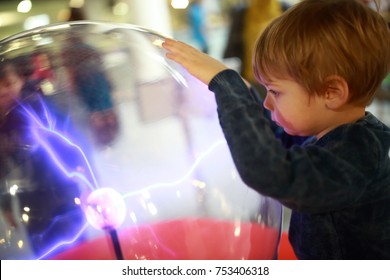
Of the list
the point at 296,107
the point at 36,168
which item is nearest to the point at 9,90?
the point at 36,168

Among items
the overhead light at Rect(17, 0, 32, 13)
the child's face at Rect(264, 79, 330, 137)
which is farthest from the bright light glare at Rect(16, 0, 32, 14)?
the child's face at Rect(264, 79, 330, 137)

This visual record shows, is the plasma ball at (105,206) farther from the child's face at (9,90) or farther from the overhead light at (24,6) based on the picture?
the overhead light at (24,6)

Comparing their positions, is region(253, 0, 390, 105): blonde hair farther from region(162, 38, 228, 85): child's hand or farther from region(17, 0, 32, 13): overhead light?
region(17, 0, 32, 13): overhead light

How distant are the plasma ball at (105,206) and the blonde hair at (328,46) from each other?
0.28 meters

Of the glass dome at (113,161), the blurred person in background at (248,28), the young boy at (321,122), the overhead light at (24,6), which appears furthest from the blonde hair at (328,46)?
the overhead light at (24,6)

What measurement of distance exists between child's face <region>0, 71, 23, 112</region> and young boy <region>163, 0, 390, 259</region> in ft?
0.87

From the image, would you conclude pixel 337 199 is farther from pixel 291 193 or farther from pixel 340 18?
pixel 340 18

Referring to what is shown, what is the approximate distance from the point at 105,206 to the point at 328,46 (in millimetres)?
379

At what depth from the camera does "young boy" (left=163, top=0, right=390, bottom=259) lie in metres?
0.55

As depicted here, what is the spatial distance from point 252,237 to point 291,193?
210 mm

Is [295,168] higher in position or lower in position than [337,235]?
higher

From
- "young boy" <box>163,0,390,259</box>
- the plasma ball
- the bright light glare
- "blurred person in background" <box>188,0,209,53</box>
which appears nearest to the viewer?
"young boy" <box>163,0,390,259</box>
